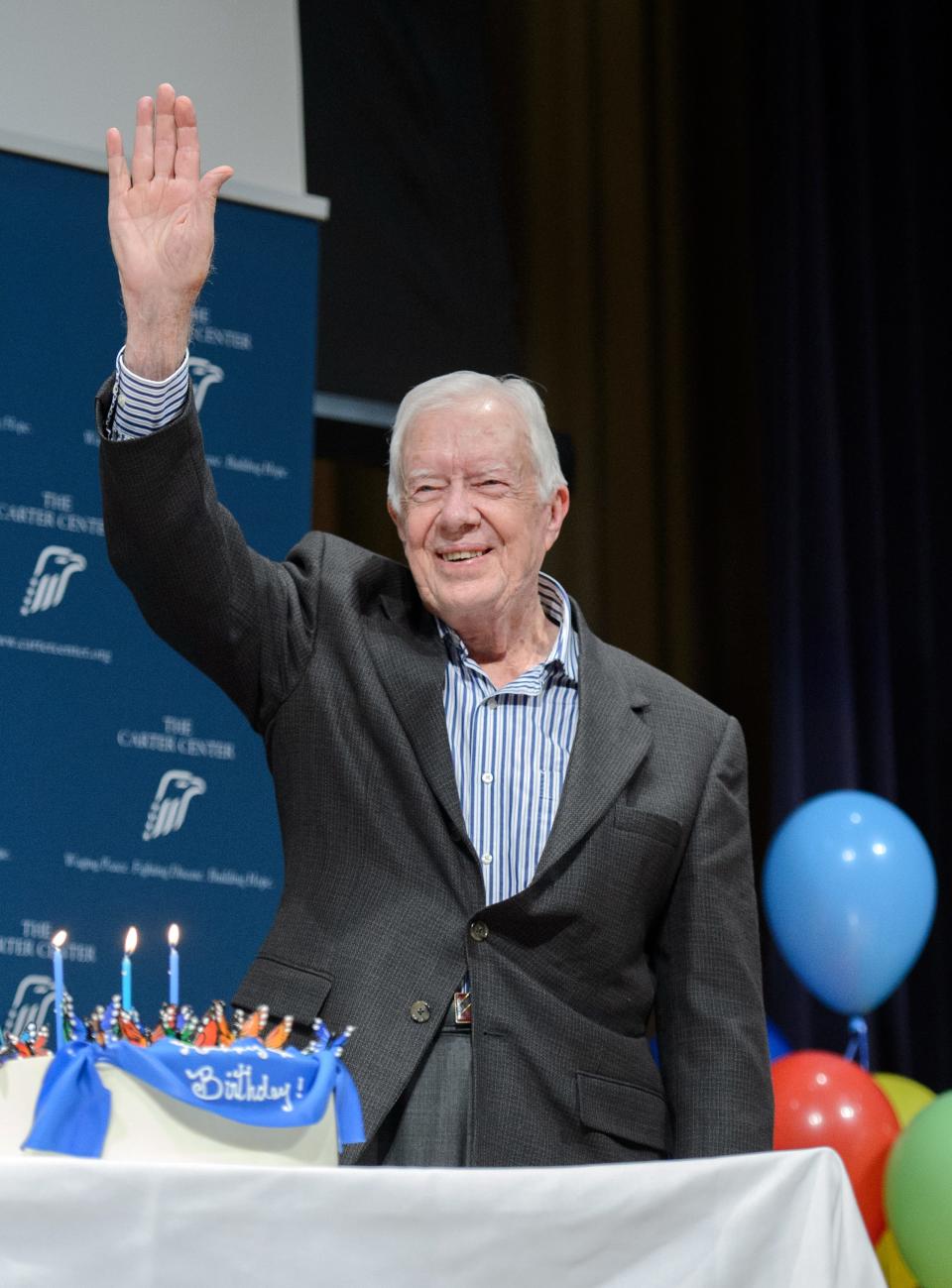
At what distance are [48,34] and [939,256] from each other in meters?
2.75

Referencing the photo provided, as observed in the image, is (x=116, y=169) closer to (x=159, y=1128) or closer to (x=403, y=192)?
(x=159, y=1128)

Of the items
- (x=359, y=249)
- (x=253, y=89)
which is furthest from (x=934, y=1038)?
(x=253, y=89)

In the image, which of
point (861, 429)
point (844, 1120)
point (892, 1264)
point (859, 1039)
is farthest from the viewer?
point (861, 429)

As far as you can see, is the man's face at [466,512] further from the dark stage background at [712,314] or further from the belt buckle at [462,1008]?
the dark stage background at [712,314]

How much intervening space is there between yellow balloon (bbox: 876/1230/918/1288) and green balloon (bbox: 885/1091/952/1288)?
388 mm

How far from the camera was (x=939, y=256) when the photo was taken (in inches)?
199

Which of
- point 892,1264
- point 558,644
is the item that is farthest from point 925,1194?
point 558,644

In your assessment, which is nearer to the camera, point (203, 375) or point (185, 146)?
point (185, 146)

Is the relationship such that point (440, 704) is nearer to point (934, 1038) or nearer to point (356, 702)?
point (356, 702)

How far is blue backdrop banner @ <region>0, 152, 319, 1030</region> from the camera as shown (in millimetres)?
3277

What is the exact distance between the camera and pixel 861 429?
4949 mm

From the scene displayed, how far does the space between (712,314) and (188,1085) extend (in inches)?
180

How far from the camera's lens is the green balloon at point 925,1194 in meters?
2.98

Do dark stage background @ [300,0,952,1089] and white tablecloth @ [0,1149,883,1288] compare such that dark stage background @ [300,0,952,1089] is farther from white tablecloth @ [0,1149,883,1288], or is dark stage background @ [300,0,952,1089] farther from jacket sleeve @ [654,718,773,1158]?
white tablecloth @ [0,1149,883,1288]
